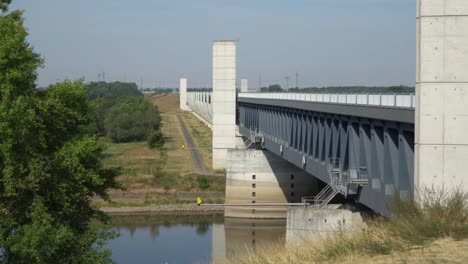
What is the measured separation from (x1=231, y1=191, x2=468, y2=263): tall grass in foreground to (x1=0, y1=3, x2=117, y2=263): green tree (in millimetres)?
4687

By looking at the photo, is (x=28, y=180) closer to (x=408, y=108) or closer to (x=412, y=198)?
(x=412, y=198)

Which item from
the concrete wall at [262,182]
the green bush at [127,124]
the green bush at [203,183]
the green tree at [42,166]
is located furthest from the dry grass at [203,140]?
the green tree at [42,166]

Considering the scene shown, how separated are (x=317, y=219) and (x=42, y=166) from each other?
16.5 m

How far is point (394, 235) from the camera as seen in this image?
1254 centimetres

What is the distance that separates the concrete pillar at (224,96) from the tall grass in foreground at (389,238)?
5098 centimetres

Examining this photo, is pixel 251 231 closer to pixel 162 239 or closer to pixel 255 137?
pixel 162 239

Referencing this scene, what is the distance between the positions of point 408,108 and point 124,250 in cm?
2585

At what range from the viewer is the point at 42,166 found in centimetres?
1598

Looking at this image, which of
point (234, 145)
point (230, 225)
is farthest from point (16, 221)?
point (234, 145)

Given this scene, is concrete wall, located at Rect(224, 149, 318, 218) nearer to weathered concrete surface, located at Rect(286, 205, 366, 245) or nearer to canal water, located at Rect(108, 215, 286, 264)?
canal water, located at Rect(108, 215, 286, 264)

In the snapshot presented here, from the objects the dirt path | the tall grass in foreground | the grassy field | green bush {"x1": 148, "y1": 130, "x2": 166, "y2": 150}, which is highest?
the tall grass in foreground

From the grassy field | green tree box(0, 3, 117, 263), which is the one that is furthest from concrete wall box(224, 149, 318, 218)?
green tree box(0, 3, 117, 263)

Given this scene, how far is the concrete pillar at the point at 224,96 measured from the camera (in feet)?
213

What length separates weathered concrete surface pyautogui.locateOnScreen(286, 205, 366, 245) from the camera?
28.7m
